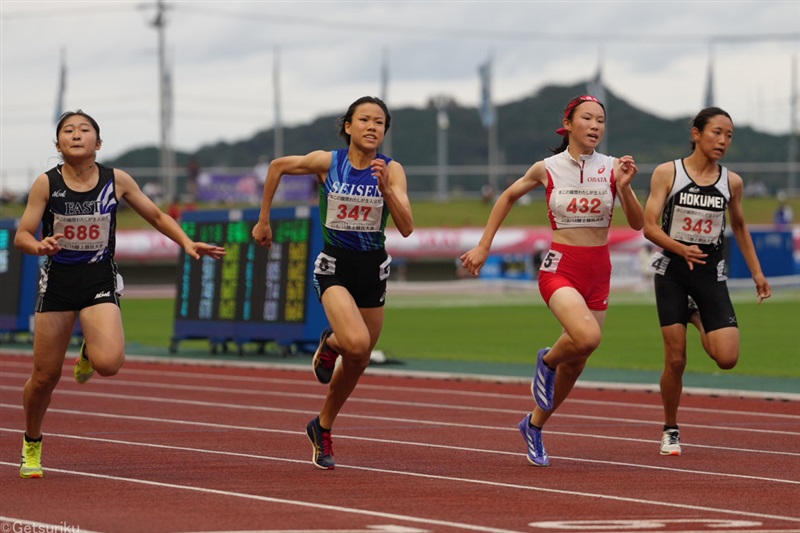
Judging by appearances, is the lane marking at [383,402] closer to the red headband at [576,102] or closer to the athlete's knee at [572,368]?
the athlete's knee at [572,368]

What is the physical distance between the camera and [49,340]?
8672 millimetres

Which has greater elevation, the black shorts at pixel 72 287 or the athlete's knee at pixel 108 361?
the black shorts at pixel 72 287

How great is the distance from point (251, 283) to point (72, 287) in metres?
11.5

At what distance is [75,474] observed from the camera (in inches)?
349

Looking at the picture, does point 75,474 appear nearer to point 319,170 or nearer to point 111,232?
point 111,232

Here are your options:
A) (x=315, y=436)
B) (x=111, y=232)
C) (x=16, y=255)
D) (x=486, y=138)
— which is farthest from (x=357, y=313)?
(x=486, y=138)

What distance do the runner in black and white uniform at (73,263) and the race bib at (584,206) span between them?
2.28 meters

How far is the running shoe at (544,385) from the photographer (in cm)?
953

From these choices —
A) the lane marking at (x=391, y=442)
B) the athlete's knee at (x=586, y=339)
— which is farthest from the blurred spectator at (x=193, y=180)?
the athlete's knee at (x=586, y=339)

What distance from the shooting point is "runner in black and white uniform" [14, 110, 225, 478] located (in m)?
8.65

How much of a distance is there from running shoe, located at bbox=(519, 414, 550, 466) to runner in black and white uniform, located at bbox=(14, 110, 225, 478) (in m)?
2.31

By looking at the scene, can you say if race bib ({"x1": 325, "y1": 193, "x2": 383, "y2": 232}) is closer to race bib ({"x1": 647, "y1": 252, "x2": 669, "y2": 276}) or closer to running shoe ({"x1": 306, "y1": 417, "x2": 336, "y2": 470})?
running shoe ({"x1": 306, "y1": 417, "x2": 336, "y2": 470})

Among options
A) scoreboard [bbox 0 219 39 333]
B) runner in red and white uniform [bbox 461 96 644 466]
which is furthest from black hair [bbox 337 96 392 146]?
scoreboard [bbox 0 219 39 333]

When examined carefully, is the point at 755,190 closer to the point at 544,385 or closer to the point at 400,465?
the point at 544,385
